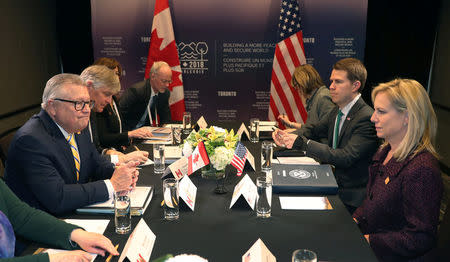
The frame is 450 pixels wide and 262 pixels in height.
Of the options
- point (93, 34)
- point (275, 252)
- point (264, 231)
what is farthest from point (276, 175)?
point (93, 34)

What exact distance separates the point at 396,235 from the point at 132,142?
2.48 metres

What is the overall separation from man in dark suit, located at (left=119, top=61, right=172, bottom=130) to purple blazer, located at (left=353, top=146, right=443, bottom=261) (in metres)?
2.96

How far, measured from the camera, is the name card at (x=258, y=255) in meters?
1.54

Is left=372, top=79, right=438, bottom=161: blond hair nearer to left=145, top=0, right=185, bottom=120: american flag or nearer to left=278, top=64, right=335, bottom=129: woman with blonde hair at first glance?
left=278, top=64, right=335, bottom=129: woman with blonde hair

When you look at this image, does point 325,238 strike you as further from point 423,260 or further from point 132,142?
point 132,142

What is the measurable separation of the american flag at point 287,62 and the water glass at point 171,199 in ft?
13.8

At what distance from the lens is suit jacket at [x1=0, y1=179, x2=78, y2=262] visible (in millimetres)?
1765

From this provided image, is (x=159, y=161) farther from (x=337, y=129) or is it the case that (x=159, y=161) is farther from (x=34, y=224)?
(x=337, y=129)

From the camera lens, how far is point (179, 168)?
8.44ft

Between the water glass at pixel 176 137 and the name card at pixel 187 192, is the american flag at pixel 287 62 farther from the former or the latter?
the name card at pixel 187 192

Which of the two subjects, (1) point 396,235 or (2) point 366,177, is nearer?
(1) point 396,235

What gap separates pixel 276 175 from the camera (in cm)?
254

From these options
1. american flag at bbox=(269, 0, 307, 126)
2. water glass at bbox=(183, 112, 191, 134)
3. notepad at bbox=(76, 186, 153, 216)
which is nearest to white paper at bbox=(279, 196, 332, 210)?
notepad at bbox=(76, 186, 153, 216)

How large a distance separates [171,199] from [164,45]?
4261 millimetres
